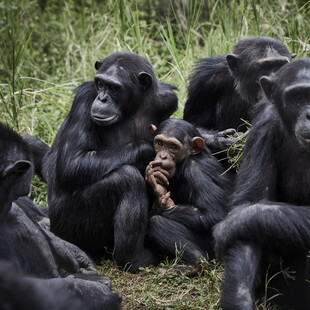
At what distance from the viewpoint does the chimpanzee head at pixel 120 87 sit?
7973mm

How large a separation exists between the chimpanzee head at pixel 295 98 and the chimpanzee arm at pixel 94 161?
6.05 ft

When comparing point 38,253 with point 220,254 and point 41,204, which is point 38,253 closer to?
point 220,254

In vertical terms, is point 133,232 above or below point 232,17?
below

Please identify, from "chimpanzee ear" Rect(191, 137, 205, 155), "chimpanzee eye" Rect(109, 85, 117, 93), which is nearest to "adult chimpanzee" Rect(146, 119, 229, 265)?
"chimpanzee ear" Rect(191, 137, 205, 155)

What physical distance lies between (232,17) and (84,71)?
2.49 metres

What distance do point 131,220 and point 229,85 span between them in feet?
7.50

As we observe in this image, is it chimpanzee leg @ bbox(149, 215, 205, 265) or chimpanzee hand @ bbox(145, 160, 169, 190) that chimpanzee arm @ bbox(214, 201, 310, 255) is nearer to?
chimpanzee leg @ bbox(149, 215, 205, 265)

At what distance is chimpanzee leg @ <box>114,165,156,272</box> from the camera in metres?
7.70

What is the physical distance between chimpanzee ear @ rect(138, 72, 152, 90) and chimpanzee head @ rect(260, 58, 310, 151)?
1993 millimetres

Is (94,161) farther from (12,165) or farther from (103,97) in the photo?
(12,165)

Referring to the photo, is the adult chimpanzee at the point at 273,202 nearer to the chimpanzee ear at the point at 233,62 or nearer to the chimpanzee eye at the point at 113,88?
the chimpanzee eye at the point at 113,88

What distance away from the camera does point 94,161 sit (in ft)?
25.6

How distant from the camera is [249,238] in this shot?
19.9 feet

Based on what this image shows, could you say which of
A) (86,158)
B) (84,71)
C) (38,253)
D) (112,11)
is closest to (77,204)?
(86,158)
